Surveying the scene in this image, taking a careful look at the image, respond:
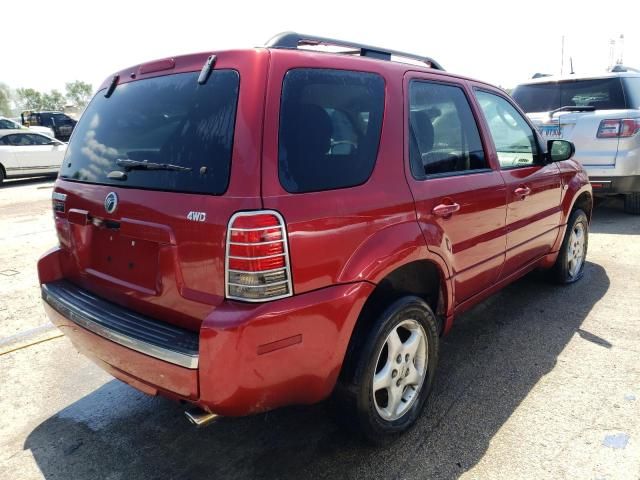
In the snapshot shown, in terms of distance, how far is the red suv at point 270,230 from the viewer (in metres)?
2.01

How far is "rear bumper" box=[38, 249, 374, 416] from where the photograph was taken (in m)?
1.96

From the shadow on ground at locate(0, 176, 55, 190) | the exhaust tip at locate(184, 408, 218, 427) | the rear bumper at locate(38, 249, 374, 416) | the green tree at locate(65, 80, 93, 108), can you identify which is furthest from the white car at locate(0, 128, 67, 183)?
the green tree at locate(65, 80, 93, 108)

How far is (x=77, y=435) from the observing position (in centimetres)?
281

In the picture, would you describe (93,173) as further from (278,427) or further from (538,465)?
(538,465)

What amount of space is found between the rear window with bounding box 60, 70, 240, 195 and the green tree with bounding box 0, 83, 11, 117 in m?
103

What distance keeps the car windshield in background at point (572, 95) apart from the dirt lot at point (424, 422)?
3868mm

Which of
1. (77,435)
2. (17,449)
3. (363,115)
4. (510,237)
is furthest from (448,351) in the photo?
(17,449)

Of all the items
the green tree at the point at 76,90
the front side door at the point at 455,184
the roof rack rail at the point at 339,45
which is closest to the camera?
the roof rack rail at the point at 339,45

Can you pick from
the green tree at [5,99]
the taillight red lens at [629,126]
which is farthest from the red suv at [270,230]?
the green tree at [5,99]

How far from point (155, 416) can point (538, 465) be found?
2066 millimetres

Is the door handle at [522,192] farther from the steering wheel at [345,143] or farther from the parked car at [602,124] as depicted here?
the parked car at [602,124]

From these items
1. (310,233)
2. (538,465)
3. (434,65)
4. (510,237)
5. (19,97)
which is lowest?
(538,465)

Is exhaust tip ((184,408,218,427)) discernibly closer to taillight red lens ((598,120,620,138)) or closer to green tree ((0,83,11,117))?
taillight red lens ((598,120,620,138))

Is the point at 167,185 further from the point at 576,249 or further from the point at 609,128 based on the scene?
the point at 609,128
